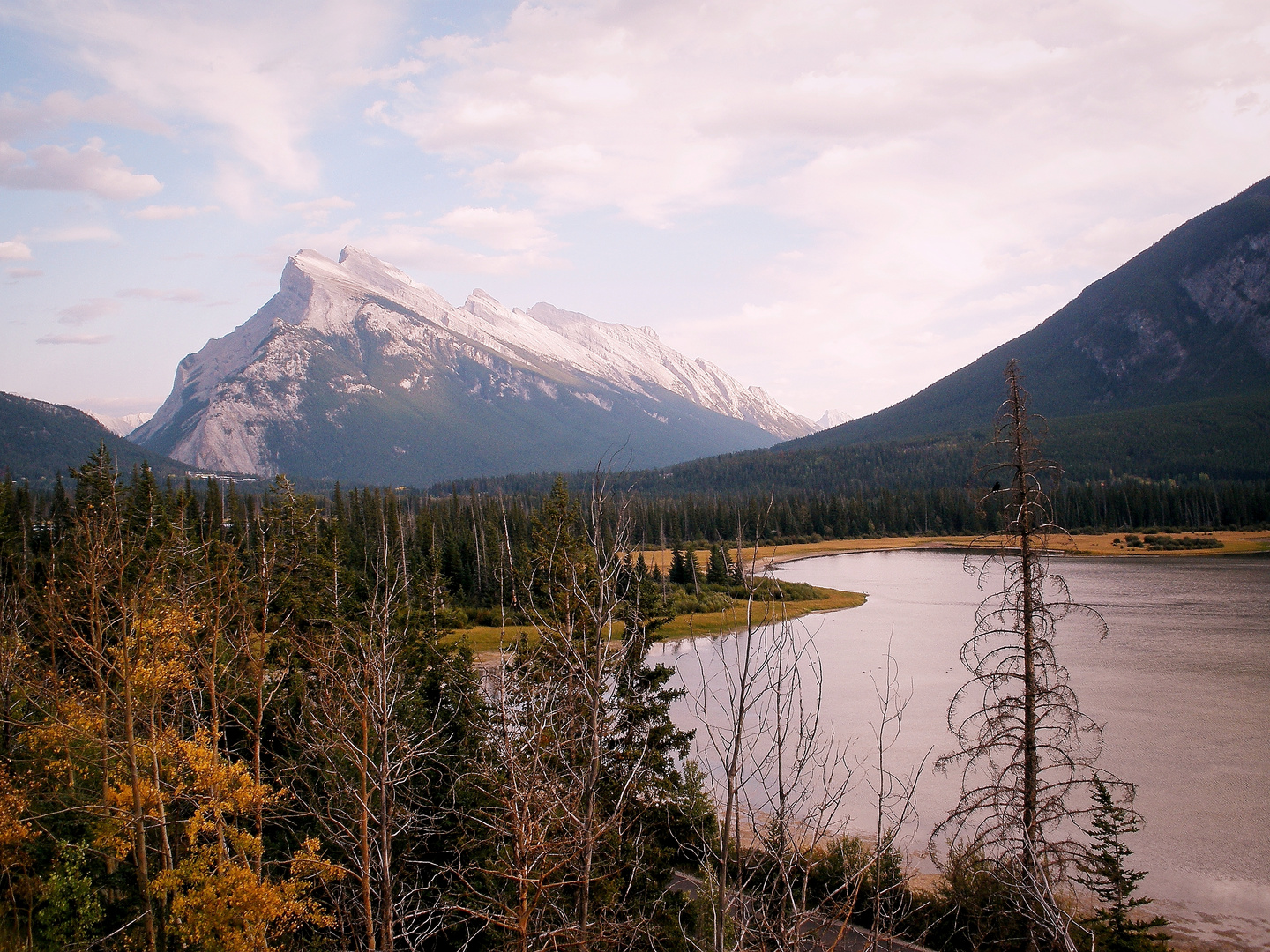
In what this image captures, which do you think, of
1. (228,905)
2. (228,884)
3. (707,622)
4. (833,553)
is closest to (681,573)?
(707,622)

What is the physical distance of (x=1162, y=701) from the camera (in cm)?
3222

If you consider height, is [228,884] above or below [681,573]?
above

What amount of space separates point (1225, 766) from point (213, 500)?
246 ft

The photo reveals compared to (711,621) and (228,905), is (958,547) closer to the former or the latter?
(711,621)

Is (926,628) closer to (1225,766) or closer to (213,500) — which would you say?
(1225,766)

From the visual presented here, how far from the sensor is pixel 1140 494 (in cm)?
11325

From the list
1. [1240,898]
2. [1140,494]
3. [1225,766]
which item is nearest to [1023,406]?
[1240,898]

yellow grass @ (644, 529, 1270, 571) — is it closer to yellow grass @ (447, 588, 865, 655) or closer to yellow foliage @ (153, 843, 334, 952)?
yellow grass @ (447, 588, 865, 655)

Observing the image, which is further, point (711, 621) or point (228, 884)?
point (711, 621)

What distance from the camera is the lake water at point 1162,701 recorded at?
19.0m

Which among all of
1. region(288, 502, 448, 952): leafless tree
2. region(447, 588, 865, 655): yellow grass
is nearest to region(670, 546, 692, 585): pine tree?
region(447, 588, 865, 655): yellow grass

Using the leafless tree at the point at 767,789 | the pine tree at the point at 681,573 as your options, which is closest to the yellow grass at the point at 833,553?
the leafless tree at the point at 767,789

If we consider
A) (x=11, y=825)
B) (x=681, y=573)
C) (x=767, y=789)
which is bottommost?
(x=681, y=573)

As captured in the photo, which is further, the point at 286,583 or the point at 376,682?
the point at 286,583
